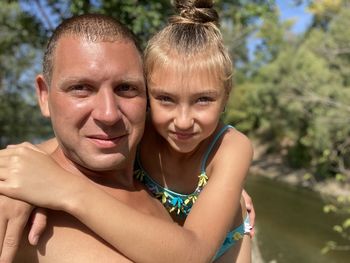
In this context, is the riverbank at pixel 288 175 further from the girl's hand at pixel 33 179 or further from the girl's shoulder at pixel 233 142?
the girl's hand at pixel 33 179

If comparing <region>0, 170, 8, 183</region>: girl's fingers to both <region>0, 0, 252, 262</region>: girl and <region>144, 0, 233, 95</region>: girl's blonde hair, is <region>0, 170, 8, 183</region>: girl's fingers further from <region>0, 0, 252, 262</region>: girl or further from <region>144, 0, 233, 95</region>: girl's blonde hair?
<region>144, 0, 233, 95</region>: girl's blonde hair

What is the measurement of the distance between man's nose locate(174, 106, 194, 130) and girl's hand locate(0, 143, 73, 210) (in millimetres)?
748

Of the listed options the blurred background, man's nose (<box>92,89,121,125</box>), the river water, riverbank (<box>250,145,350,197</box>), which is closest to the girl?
man's nose (<box>92,89,121,125</box>)

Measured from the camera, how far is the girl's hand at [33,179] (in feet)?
4.85

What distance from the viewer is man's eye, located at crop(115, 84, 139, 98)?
1.70 meters

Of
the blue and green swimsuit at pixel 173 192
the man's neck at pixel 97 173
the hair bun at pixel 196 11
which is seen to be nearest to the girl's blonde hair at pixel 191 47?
the hair bun at pixel 196 11

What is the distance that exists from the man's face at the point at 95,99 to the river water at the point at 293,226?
10343 millimetres

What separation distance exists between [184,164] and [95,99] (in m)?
0.89

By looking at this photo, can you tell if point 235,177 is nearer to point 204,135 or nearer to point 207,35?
point 204,135

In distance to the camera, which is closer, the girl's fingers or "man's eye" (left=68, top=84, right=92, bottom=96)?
the girl's fingers

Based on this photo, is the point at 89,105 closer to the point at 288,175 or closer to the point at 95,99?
the point at 95,99

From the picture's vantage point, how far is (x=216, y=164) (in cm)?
211

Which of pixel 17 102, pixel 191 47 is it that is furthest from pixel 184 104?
pixel 17 102

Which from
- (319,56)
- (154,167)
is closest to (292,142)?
(319,56)
